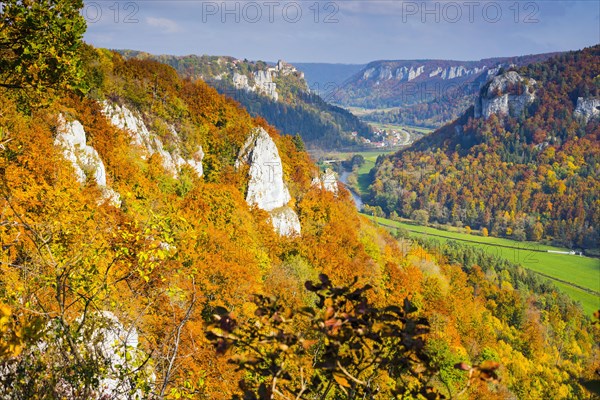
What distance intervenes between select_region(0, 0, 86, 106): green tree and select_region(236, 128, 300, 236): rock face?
37.7 m

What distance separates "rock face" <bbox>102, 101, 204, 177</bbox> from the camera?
3512 centimetres

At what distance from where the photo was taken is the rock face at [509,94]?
190 m

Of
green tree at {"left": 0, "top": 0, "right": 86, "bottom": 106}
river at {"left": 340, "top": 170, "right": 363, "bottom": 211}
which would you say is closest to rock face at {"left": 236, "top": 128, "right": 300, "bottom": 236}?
green tree at {"left": 0, "top": 0, "right": 86, "bottom": 106}

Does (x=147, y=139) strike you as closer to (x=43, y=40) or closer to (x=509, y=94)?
(x=43, y=40)

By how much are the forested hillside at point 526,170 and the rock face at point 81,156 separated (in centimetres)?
12895

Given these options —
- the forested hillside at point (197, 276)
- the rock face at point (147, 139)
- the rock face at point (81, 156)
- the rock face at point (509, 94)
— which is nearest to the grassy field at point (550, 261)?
the forested hillside at point (197, 276)

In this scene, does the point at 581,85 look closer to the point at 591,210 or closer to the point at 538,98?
the point at 538,98

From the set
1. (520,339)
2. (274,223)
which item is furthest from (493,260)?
(274,223)

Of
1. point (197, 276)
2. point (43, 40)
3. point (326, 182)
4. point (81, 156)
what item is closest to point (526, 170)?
point (326, 182)

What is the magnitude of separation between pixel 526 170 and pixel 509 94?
4772 cm

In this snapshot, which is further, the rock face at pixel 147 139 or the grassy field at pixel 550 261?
the grassy field at pixel 550 261

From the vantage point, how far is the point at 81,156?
27469 mm

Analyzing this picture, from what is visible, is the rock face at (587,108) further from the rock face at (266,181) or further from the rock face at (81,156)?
the rock face at (81,156)

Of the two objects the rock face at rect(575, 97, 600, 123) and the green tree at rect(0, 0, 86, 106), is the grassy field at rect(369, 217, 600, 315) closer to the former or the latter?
the green tree at rect(0, 0, 86, 106)
